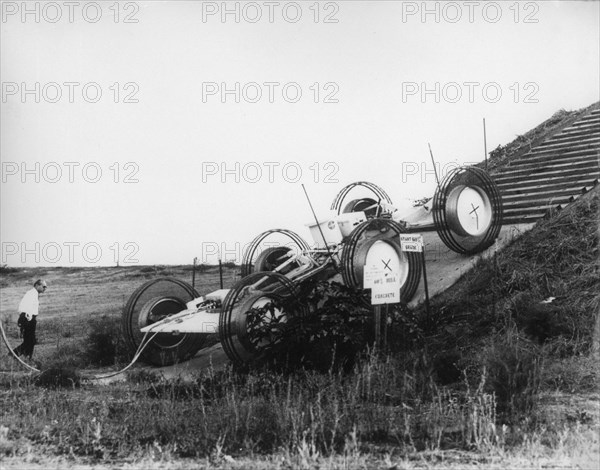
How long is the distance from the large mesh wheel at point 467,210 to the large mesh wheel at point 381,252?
0.80 meters

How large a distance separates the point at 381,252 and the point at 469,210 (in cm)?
182

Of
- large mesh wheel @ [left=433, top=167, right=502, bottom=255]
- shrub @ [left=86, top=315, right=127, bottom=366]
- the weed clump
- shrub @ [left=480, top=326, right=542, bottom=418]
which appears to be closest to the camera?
shrub @ [left=480, top=326, right=542, bottom=418]

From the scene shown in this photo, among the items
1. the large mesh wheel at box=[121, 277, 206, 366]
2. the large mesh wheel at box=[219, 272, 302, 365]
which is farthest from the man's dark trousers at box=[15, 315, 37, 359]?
the large mesh wheel at box=[219, 272, 302, 365]

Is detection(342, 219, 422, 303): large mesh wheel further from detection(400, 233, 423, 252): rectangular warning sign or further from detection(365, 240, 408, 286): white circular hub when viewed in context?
detection(400, 233, 423, 252): rectangular warning sign

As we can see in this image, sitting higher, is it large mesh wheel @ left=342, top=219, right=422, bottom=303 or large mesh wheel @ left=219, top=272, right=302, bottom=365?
large mesh wheel @ left=342, top=219, right=422, bottom=303

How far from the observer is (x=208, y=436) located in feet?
16.6

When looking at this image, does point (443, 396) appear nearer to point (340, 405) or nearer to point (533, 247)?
point (340, 405)

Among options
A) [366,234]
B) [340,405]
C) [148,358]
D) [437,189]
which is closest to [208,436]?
[340,405]

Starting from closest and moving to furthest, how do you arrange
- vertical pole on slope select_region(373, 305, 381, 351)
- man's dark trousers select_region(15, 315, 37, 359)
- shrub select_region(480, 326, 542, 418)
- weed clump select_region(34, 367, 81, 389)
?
shrub select_region(480, 326, 542, 418), vertical pole on slope select_region(373, 305, 381, 351), weed clump select_region(34, 367, 81, 389), man's dark trousers select_region(15, 315, 37, 359)

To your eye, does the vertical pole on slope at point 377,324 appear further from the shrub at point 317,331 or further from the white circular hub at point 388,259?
the white circular hub at point 388,259

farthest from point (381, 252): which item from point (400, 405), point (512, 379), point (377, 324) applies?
point (512, 379)

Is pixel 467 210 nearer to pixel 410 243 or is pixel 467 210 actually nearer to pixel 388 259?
pixel 388 259

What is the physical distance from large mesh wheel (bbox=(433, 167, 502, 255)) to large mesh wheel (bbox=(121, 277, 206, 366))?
388cm

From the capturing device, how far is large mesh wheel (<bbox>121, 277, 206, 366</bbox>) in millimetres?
9109
